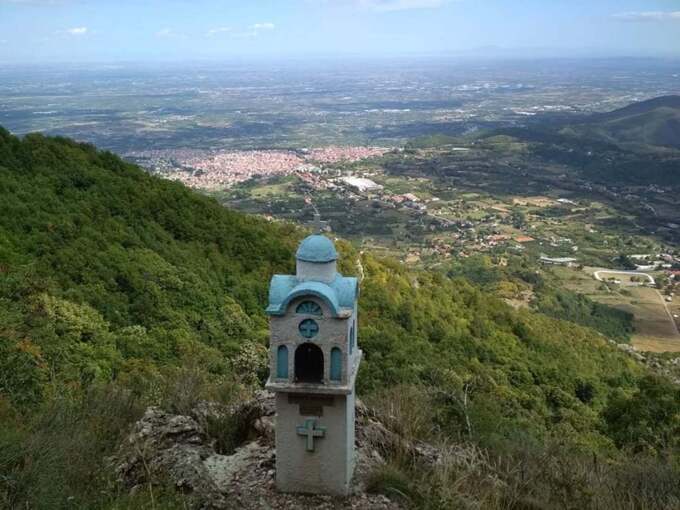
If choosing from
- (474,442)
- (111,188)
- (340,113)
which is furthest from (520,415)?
(340,113)

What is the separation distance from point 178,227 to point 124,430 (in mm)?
13042

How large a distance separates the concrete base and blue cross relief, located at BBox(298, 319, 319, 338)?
22.3 inches

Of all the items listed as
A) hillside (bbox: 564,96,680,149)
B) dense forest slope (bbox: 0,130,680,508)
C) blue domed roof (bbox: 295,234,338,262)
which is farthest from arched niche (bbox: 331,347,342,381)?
hillside (bbox: 564,96,680,149)

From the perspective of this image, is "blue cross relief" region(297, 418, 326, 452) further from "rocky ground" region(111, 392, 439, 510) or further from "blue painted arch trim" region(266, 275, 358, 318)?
"blue painted arch trim" region(266, 275, 358, 318)

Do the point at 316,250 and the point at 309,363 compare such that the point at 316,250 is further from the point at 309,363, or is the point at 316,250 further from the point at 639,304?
the point at 639,304

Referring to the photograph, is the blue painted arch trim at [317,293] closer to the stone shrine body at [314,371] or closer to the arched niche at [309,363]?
the stone shrine body at [314,371]

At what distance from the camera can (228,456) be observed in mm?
7445

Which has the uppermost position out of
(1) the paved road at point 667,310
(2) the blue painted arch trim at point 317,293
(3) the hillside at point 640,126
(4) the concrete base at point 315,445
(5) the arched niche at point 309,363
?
(2) the blue painted arch trim at point 317,293

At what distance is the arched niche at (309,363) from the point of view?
6586mm

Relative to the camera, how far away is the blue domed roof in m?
6.59

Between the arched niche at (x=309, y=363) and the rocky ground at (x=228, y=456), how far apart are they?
1109 mm

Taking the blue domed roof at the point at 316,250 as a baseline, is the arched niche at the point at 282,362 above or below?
below

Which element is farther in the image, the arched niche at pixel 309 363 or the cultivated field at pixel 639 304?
the cultivated field at pixel 639 304

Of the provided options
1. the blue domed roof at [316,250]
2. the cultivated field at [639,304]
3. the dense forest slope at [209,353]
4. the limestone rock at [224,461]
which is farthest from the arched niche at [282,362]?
the cultivated field at [639,304]
